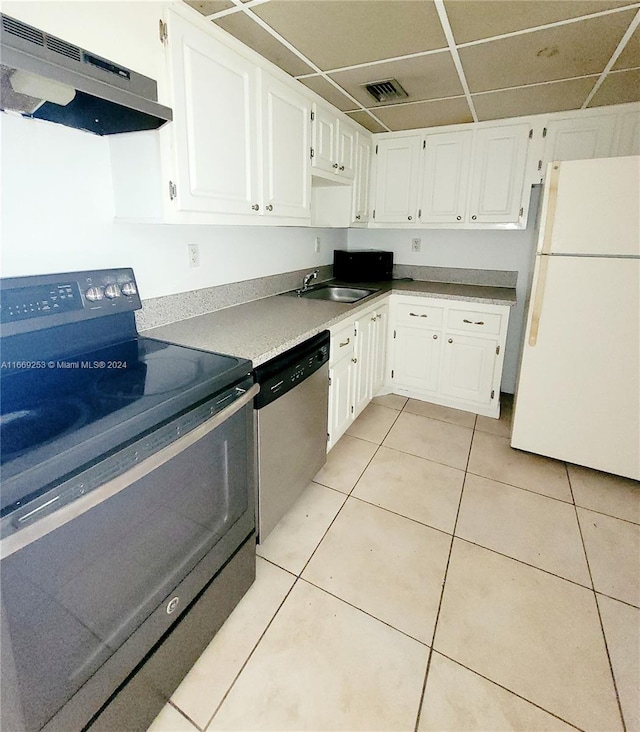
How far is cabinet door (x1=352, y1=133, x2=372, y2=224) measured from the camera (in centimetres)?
285

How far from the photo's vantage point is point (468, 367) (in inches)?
115

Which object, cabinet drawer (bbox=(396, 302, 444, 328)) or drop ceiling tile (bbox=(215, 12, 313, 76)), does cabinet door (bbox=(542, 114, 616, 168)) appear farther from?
drop ceiling tile (bbox=(215, 12, 313, 76))

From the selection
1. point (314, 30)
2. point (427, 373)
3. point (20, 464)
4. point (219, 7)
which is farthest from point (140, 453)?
point (427, 373)

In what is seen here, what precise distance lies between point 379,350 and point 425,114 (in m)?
1.62

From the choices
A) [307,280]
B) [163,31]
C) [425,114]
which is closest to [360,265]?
[307,280]

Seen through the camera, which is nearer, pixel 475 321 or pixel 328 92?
pixel 328 92

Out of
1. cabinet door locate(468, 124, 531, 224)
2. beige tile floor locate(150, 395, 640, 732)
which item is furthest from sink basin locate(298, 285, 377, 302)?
beige tile floor locate(150, 395, 640, 732)

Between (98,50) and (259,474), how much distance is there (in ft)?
4.78

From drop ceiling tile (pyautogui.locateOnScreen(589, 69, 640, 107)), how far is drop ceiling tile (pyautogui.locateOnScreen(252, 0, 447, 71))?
1024mm

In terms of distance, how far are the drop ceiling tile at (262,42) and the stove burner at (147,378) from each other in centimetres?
132

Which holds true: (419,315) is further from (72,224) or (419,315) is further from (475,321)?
(72,224)

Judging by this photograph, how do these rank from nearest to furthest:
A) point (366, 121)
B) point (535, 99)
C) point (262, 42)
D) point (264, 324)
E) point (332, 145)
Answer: point (262, 42), point (264, 324), point (535, 99), point (332, 145), point (366, 121)

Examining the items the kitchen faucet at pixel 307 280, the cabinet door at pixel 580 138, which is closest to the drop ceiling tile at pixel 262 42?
the kitchen faucet at pixel 307 280

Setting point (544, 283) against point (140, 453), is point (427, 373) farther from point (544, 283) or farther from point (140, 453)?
point (140, 453)
